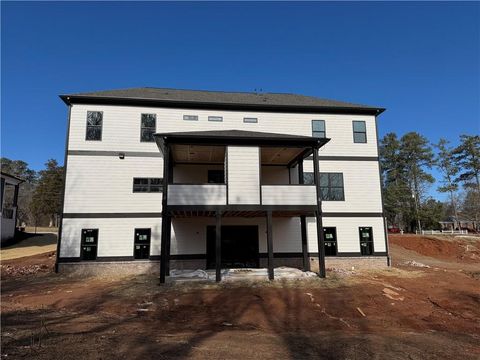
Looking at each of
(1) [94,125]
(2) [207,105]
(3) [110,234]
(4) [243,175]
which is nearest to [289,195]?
(4) [243,175]

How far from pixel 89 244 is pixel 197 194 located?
7.02 meters

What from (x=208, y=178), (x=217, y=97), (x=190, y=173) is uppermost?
(x=217, y=97)

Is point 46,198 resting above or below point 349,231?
above

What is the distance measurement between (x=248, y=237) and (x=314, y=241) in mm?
3664

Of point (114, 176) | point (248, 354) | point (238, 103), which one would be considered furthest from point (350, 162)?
point (248, 354)

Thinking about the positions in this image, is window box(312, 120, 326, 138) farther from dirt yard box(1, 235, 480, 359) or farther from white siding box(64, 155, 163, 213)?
white siding box(64, 155, 163, 213)

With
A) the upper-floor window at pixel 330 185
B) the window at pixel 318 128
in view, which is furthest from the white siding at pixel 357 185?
the window at pixel 318 128

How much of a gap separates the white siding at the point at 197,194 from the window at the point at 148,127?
5269 mm

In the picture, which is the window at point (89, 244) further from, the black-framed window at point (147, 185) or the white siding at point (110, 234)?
the black-framed window at point (147, 185)

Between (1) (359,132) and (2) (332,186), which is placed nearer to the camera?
(2) (332,186)

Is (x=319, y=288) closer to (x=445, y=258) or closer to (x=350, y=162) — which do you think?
(x=350, y=162)

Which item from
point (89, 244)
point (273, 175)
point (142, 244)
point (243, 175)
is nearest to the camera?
point (243, 175)

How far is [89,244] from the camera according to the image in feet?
54.8

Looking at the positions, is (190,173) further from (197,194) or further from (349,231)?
(349,231)
